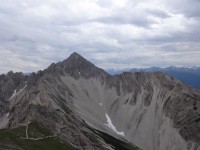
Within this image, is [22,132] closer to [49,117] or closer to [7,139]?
[7,139]

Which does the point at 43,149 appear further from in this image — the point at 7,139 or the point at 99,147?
the point at 99,147

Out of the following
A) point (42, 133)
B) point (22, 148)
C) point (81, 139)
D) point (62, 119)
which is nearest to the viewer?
point (22, 148)

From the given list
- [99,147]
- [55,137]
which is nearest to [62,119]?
[99,147]

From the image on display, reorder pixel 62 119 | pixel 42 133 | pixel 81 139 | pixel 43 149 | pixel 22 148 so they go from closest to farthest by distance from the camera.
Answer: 1. pixel 22 148
2. pixel 43 149
3. pixel 42 133
4. pixel 81 139
5. pixel 62 119

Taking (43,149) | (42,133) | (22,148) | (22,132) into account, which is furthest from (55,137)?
(22,148)

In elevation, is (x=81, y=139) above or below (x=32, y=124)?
below

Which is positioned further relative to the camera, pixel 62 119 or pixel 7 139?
pixel 62 119
